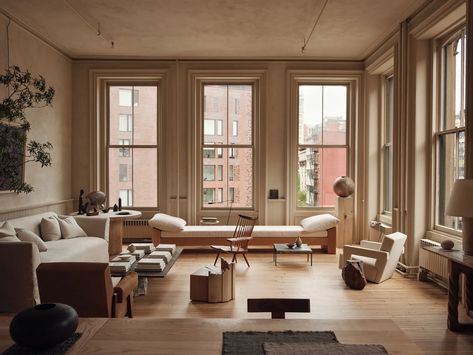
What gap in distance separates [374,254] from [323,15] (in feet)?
12.0

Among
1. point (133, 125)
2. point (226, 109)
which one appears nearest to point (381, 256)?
point (226, 109)

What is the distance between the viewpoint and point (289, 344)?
67.1 inches

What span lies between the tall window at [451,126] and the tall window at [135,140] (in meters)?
5.56

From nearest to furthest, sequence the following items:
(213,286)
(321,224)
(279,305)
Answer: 1. (279,305)
2. (213,286)
3. (321,224)

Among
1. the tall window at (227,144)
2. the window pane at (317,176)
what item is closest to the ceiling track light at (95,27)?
the tall window at (227,144)

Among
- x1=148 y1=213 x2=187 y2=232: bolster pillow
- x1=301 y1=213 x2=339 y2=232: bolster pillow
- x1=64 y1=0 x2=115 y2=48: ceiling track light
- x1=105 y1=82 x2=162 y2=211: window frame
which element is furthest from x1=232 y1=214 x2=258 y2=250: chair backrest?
x1=64 y1=0 x2=115 y2=48: ceiling track light

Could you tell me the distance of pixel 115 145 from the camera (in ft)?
29.9

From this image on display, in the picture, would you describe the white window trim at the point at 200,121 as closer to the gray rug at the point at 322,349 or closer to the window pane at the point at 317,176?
the window pane at the point at 317,176

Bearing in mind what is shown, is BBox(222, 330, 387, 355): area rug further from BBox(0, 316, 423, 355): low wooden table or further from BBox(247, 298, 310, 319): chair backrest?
BBox(247, 298, 310, 319): chair backrest

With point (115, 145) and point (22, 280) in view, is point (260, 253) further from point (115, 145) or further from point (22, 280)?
point (22, 280)

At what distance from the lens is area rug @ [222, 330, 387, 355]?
1.64 metres

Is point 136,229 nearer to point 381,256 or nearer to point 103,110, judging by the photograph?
point 103,110

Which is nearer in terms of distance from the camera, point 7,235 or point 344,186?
point 7,235

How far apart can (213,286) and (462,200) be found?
282 centimetres
